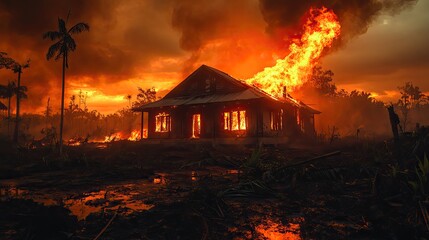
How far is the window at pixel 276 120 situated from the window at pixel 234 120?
2.53 m

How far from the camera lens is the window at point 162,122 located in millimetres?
24341

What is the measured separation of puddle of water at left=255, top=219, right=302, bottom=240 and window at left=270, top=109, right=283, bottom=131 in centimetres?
1787

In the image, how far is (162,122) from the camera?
977 inches

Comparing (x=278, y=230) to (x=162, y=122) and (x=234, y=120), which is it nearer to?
(x=234, y=120)

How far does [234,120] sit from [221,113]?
1.29m

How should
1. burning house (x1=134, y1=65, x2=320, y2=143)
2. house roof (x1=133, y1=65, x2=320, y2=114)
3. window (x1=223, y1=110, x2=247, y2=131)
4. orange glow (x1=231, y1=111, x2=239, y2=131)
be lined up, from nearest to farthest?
house roof (x1=133, y1=65, x2=320, y2=114)
burning house (x1=134, y1=65, x2=320, y2=143)
window (x1=223, y1=110, x2=247, y2=131)
orange glow (x1=231, y1=111, x2=239, y2=131)

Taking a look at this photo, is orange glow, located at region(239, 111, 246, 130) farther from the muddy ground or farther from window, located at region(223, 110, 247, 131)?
the muddy ground

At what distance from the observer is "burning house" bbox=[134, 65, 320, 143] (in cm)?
2017

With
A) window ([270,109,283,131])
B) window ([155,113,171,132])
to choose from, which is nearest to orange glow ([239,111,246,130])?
window ([270,109,283,131])

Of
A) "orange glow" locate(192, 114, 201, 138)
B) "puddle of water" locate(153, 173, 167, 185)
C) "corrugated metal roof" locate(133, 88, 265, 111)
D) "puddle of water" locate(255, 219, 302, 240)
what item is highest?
"corrugated metal roof" locate(133, 88, 265, 111)

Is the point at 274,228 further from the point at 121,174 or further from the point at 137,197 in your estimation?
the point at 121,174

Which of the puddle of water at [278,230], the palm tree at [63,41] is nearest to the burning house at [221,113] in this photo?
the palm tree at [63,41]

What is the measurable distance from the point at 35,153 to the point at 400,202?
62.2 ft

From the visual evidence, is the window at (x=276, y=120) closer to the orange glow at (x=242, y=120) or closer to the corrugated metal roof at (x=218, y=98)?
the orange glow at (x=242, y=120)
